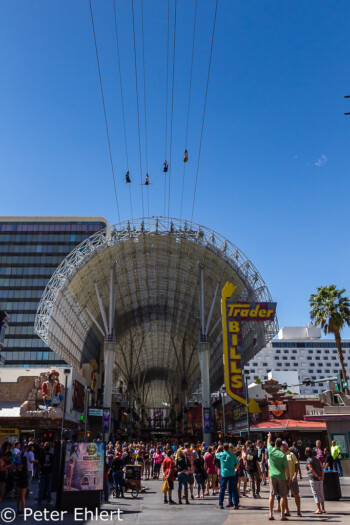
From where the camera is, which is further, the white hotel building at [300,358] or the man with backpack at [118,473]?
the white hotel building at [300,358]

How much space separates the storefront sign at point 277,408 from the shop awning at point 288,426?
30.8 inches

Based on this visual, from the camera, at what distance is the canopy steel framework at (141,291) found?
49.6 metres

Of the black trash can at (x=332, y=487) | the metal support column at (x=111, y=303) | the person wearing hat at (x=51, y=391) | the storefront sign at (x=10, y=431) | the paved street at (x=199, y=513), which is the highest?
the metal support column at (x=111, y=303)

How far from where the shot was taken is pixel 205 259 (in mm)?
54188

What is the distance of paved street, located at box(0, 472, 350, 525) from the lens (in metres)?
11.8

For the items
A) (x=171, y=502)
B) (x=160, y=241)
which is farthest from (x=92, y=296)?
(x=171, y=502)

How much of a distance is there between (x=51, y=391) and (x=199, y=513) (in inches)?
1118

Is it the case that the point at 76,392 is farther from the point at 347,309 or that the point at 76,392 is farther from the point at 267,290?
the point at 347,309

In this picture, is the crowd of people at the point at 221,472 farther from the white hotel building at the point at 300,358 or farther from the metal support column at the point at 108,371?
the white hotel building at the point at 300,358

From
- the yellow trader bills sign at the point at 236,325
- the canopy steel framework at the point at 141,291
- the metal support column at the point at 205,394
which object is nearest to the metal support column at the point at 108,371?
the canopy steel framework at the point at 141,291

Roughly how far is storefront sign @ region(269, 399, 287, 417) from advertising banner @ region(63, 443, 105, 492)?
36124 mm

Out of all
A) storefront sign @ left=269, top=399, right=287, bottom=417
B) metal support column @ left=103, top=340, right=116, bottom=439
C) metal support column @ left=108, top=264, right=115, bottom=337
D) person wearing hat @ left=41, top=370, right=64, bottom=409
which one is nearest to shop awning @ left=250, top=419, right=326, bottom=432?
storefront sign @ left=269, top=399, right=287, bottom=417

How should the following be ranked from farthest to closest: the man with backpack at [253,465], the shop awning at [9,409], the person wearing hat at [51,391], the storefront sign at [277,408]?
1. the storefront sign at [277,408]
2. the person wearing hat at [51,391]
3. the shop awning at [9,409]
4. the man with backpack at [253,465]

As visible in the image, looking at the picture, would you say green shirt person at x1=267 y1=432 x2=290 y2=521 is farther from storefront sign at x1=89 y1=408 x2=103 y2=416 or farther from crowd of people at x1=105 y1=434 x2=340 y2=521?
storefront sign at x1=89 y1=408 x2=103 y2=416
